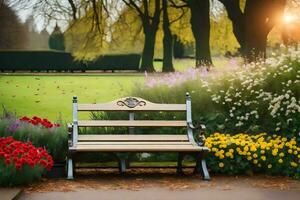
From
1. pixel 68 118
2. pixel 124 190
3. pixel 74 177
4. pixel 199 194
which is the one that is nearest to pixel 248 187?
pixel 199 194

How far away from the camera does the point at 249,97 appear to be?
393 inches

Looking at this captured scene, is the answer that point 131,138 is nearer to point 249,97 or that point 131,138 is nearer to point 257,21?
point 249,97

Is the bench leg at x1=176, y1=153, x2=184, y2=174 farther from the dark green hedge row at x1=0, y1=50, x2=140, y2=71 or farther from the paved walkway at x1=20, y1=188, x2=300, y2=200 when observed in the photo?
the dark green hedge row at x1=0, y1=50, x2=140, y2=71

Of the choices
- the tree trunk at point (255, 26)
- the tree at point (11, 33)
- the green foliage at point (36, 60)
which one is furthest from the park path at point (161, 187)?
the tree at point (11, 33)

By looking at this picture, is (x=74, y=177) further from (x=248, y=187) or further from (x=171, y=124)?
(x=248, y=187)

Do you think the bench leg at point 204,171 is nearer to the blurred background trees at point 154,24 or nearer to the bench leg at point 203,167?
the bench leg at point 203,167

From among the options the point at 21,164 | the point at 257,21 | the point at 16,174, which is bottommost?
the point at 16,174

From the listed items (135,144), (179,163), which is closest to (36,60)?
(179,163)

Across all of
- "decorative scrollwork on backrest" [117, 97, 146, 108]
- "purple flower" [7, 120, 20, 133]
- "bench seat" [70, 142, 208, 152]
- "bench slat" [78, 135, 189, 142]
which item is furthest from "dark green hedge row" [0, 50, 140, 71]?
"bench seat" [70, 142, 208, 152]

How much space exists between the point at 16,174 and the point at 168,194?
5.13 ft

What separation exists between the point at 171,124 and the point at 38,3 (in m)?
19.1

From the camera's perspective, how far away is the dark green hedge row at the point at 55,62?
115 ft

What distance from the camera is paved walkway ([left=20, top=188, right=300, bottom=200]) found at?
6.69 metres

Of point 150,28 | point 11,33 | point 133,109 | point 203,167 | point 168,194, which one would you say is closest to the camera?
point 168,194
